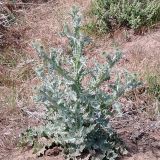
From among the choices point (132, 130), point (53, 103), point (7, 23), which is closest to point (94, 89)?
point (53, 103)

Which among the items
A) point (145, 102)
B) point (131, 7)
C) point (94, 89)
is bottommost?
point (145, 102)

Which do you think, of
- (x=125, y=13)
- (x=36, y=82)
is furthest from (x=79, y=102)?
(x=125, y=13)

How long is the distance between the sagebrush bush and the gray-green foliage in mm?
1963

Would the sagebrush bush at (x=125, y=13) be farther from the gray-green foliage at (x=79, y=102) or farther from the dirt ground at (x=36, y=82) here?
the gray-green foliage at (x=79, y=102)

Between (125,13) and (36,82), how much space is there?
48.7 inches

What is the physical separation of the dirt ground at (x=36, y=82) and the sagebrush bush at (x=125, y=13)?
0.11 m

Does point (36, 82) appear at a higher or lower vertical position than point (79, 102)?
lower

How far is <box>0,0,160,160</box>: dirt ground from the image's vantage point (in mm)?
3590

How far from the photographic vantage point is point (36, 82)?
458cm

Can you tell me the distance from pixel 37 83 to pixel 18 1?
1.60 m

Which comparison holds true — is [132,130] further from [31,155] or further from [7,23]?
[7,23]

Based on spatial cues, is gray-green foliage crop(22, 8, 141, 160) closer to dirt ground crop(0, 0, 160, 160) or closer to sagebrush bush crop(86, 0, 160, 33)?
dirt ground crop(0, 0, 160, 160)

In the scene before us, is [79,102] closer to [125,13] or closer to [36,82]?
[36,82]

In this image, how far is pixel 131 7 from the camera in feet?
16.8
